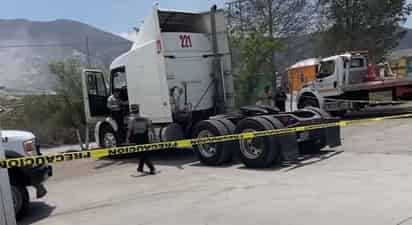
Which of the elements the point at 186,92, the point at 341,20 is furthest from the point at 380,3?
the point at 186,92

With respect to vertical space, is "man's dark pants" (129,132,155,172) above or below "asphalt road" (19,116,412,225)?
above

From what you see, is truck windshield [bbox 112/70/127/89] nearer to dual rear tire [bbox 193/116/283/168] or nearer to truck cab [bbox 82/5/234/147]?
truck cab [bbox 82/5/234/147]

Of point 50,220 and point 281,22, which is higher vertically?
point 281,22

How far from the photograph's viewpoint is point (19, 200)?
7.14 m

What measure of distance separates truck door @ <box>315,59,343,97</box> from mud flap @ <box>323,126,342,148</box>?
28.8ft

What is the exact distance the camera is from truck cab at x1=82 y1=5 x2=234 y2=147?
1209 cm

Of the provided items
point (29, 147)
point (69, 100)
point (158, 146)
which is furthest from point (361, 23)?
point (29, 147)

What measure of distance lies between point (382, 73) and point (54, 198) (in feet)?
54.6

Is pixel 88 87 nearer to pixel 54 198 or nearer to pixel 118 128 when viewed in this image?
pixel 118 128

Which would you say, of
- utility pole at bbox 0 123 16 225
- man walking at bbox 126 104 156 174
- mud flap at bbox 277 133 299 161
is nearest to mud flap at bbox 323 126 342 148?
mud flap at bbox 277 133 299 161

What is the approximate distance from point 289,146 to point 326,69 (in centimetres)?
1093

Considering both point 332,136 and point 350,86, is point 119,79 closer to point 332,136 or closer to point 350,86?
point 332,136

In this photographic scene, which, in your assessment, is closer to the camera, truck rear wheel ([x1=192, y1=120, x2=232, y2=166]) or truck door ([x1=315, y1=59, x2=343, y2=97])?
truck rear wheel ([x1=192, y1=120, x2=232, y2=166])

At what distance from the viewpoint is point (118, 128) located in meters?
13.5
